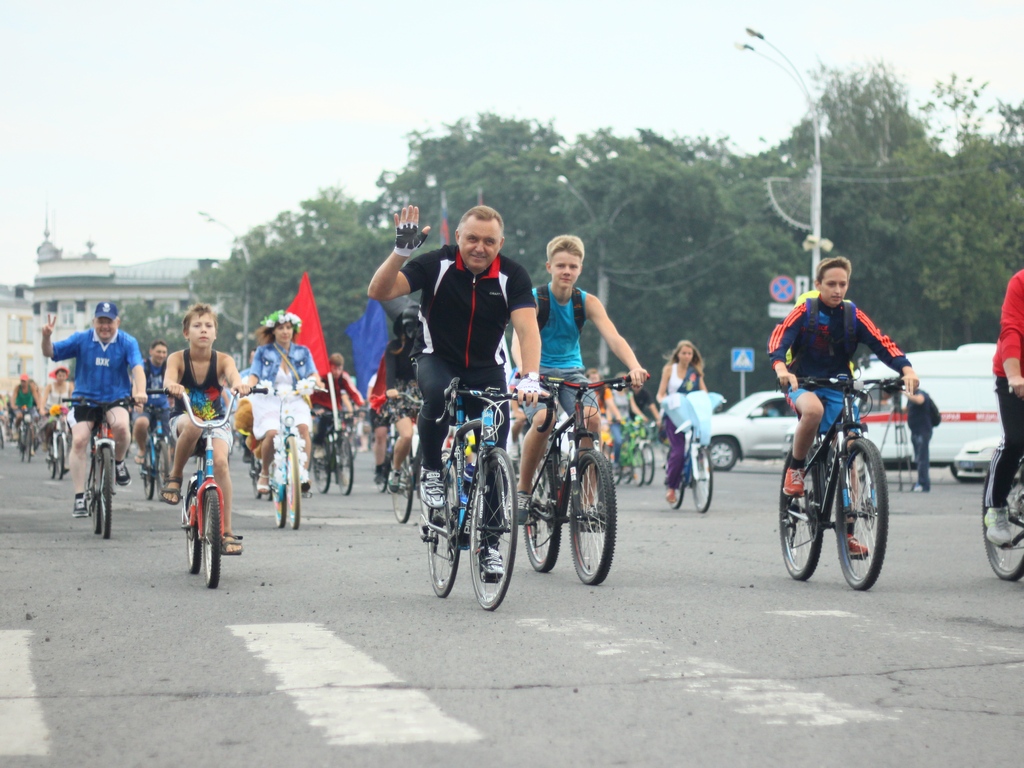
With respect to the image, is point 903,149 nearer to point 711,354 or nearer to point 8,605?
point 711,354

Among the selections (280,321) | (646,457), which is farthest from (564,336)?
(646,457)

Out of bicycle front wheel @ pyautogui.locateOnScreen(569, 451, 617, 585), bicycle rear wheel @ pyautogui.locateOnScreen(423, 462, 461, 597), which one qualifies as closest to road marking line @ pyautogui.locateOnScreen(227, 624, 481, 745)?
bicycle rear wheel @ pyautogui.locateOnScreen(423, 462, 461, 597)

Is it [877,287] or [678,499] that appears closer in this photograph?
[678,499]

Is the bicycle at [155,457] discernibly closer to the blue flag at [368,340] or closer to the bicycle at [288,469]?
the bicycle at [288,469]

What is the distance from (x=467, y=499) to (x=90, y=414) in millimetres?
5506

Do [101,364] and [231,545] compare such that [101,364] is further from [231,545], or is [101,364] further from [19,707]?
[19,707]

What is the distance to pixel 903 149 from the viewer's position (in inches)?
2077

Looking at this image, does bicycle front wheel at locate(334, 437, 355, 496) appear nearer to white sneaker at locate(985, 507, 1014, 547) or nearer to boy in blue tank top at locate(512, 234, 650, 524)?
boy in blue tank top at locate(512, 234, 650, 524)

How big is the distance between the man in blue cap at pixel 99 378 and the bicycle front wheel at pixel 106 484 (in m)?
0.49

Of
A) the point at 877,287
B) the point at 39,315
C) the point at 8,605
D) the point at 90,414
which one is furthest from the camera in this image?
the point at 39,315

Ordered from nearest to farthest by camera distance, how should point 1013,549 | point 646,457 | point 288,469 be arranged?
point 1013,549 < point 288,469 < point 646,457

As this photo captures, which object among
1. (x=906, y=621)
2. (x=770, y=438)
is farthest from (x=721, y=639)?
(x=770, y=438)

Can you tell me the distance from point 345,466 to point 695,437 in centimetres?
471

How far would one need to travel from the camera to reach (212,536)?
8.24 meters
